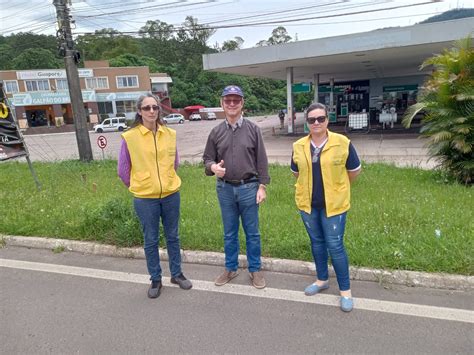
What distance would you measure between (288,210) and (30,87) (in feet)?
166

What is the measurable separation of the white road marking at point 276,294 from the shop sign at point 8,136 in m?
3.83

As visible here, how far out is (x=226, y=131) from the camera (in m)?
3.34

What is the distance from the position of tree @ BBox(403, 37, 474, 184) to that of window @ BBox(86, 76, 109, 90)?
161 feet

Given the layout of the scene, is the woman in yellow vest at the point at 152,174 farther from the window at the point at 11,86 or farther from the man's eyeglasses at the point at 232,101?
the window at the point at 11,86

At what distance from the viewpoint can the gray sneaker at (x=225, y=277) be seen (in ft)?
11.6

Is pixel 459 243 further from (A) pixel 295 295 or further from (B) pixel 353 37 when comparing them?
(B) pixel 353 37

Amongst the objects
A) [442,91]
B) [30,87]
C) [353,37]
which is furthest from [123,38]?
[442,91]

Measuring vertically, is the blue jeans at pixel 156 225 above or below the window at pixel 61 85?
below

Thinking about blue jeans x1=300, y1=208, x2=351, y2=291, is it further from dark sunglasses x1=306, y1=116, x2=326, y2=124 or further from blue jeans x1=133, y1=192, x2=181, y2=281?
blue jeans x1=133, y1=192, x2=181, y2=281

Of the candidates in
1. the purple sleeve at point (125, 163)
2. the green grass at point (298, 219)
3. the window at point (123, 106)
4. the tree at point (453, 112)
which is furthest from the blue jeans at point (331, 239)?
the window at point (123, 106)

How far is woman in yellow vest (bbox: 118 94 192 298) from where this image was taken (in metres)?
3.24

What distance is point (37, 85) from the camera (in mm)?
46125

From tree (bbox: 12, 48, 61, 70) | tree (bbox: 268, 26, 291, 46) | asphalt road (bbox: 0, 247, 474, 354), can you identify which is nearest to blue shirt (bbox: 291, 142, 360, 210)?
asphalt road (bbox: 0, 247, 474, 354)

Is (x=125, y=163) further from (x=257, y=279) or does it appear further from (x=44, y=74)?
(x=44, y=74)
